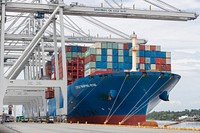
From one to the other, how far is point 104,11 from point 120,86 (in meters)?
9.78

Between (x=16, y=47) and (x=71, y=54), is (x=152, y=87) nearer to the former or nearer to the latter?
(x=71, y=54)

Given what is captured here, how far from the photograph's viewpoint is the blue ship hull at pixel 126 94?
131 feet

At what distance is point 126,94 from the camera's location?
4019cm

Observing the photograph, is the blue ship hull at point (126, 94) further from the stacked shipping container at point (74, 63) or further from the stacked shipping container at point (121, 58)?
the stacked shipping container at point (74, 63)

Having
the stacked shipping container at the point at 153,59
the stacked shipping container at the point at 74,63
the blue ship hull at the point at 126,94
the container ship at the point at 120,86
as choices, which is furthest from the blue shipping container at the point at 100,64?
the stacked shipping container at the point at 74,63

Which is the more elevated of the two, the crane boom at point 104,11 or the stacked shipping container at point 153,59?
the crane boom at point 104,11

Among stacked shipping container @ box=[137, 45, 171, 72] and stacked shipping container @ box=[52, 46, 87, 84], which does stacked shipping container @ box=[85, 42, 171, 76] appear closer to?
stacked shipping container @ box=[137, 45, 171, 72]

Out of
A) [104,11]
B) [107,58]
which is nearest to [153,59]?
[107,58]

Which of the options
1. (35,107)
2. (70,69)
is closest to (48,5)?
(70,69)

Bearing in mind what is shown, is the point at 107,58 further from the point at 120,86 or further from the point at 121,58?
the point at 120,86

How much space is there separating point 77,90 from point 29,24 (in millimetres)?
30169

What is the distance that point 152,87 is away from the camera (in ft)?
132

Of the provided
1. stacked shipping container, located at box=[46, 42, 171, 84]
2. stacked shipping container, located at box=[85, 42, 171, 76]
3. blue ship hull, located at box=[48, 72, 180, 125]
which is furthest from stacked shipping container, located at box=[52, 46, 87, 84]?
blue ship hull, located at box=[48, 72, 180, 125]

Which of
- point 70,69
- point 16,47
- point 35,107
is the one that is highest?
point 16,47
